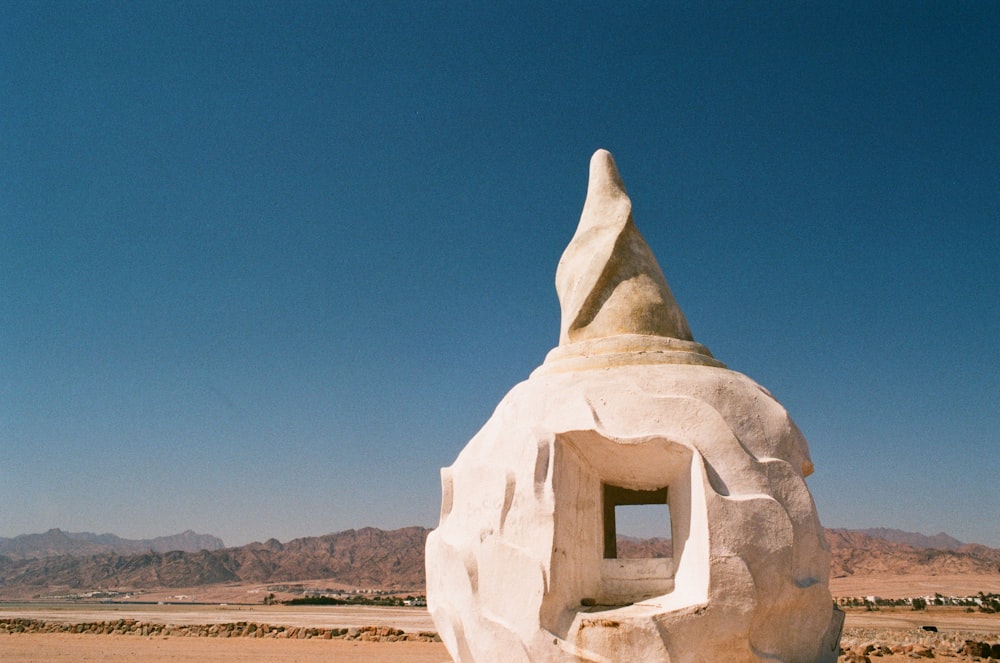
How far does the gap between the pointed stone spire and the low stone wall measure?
16104 millimetres

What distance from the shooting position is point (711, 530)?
5836mm

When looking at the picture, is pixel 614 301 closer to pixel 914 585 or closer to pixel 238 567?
pixel 914 585

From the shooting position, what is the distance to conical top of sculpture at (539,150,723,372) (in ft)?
24.0

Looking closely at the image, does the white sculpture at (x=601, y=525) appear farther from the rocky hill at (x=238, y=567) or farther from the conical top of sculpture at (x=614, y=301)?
the rocky hill at (x=238, y=567)

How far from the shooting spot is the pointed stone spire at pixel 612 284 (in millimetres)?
7688

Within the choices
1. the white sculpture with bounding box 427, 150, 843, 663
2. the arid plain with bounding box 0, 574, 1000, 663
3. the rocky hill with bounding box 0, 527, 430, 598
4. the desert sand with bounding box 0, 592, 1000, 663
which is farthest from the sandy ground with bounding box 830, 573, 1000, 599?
the rocky hill with bounding box 0, 527, 430, 598

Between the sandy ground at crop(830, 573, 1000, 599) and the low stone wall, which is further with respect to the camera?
the sandy ground at crop(830, 573, 1000, 599)

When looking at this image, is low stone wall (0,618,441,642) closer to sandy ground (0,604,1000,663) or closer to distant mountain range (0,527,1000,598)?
sandy ground (0,604,1000,663)

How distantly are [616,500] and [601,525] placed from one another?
9.30 ft

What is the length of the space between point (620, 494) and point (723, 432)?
347cm

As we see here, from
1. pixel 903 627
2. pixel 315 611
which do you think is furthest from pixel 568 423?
pixel 315 611

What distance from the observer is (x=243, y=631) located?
25594mm

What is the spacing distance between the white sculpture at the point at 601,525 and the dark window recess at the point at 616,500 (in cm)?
204

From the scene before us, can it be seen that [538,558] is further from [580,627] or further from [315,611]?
[315,611]
